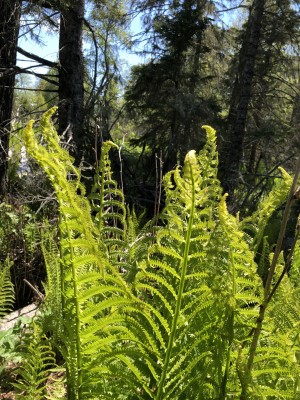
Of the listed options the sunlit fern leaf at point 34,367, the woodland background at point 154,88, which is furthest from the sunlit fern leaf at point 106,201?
the woodland background at point 154,88

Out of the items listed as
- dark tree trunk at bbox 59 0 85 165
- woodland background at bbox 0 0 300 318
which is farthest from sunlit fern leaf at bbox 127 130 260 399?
dark tree trunk at bbox 59 0 85 165

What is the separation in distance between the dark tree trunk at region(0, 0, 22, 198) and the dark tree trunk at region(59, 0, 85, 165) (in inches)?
26.6

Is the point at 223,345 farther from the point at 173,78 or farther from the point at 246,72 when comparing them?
the point at 173,78

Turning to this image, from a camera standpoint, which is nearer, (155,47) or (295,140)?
(295,140)

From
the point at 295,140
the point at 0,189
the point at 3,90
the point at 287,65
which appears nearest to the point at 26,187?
the point at 0,189

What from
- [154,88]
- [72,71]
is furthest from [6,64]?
[154,88]

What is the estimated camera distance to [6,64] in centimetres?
491

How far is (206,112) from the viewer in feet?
24.7

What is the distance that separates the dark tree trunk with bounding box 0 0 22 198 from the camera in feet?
15.1

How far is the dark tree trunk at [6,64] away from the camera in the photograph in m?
4.60

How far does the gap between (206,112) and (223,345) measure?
22.5ft

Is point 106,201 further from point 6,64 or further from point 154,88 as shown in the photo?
point 154,88

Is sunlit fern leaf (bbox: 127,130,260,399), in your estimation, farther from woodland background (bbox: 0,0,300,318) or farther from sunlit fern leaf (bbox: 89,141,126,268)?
woodland background (bbox: 0,0,300,318)

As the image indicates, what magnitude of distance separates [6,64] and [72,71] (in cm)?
86
